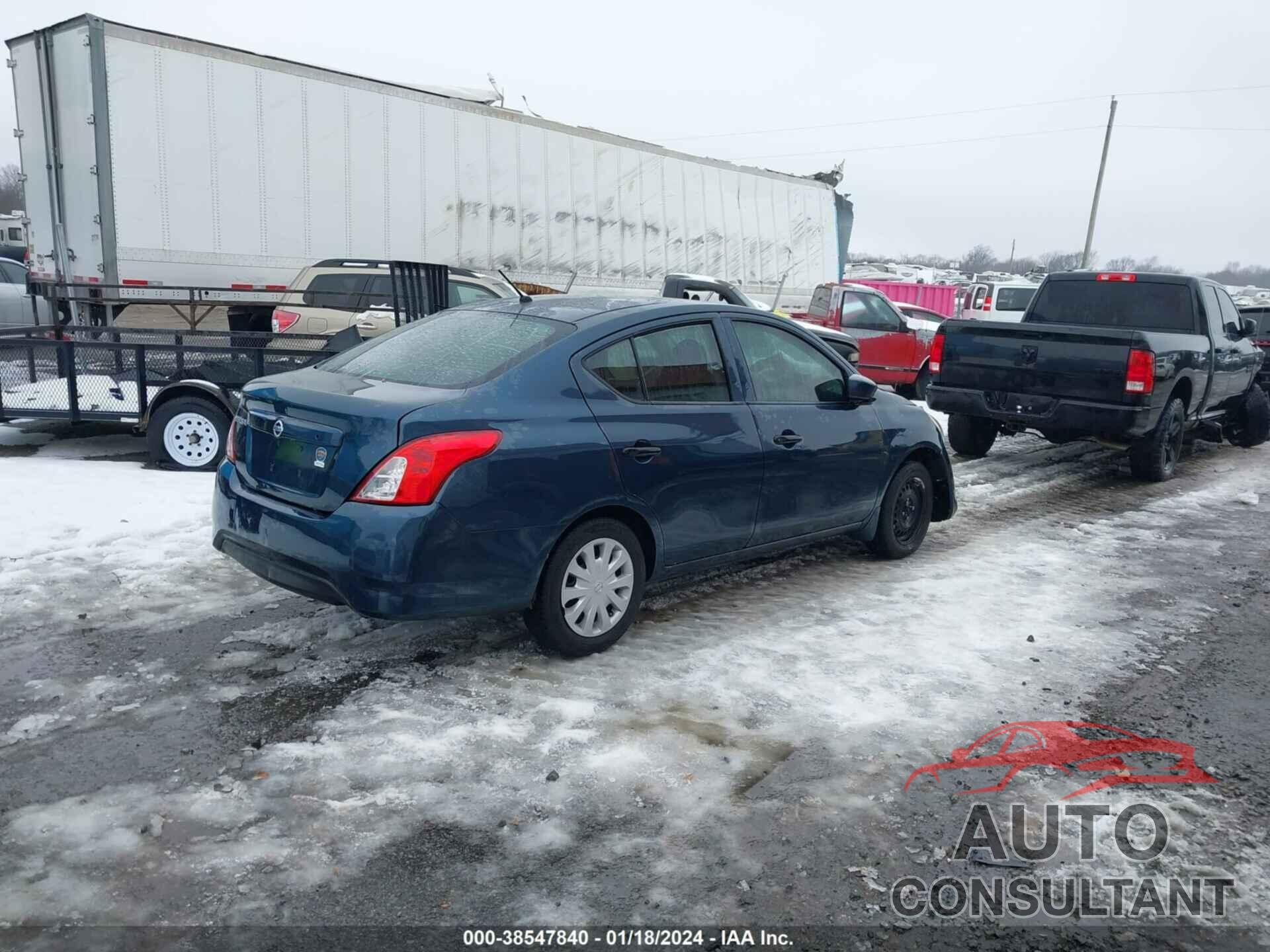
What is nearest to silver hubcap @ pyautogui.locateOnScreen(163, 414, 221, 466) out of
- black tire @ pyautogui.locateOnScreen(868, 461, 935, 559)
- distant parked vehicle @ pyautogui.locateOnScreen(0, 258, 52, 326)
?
black tire @ pyautogui.locateOnScreen(868, 461, 935, 559)

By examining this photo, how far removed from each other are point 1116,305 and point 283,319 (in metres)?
9.05

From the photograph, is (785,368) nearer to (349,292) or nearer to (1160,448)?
(1160,448)

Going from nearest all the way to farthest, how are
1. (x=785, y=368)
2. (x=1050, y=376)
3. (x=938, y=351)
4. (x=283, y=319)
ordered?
1. (x=785, y=368)
2. (x=1050, y=376)
3. (x=938, y=351)
4. (x=283, y=319)

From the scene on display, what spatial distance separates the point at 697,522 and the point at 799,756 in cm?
147

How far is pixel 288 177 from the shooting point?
45.8ft

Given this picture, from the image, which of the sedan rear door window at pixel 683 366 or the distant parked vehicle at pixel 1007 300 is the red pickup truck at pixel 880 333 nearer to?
the distant parked vehicle at pixel 1007 300

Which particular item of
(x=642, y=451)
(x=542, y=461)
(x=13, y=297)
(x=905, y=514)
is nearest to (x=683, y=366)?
(x=642, y=451)

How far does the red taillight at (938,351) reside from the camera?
32.1 feet

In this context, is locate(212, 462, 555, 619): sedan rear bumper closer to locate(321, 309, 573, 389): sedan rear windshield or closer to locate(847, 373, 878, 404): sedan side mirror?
locate(321, 309, 573, 389): sedan rear windshield

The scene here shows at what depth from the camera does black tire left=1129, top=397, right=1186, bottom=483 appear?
9406 millimetres

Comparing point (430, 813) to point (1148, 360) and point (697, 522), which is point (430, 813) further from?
point (1148, 360)

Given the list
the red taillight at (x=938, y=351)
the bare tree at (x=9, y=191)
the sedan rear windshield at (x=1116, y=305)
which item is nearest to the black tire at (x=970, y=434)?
the red taillight at (x=938, y=351)

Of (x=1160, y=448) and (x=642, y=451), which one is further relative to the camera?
(x=1160, y=448)

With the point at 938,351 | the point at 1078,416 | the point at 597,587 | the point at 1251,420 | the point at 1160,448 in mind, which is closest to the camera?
the point at 597,587
